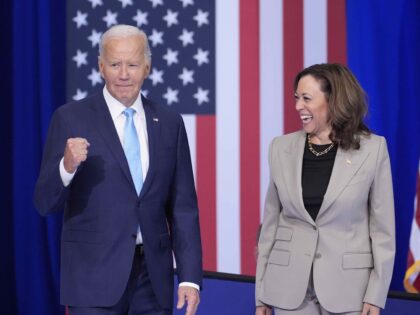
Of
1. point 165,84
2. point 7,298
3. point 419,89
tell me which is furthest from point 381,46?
point 7,298

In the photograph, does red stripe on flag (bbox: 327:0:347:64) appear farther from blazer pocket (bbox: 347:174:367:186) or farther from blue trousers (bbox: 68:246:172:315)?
blue trousers (bbox: 68:246:172:315)

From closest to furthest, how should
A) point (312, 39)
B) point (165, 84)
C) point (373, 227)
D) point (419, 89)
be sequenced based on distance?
point (373, 227) < point (419, 89) < point (312, 39) < point (165, 84)

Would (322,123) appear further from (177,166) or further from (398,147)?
(398,147)

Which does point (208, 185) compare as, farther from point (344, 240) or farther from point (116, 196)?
point (116, 196)

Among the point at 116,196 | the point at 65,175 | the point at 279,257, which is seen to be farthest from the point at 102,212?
the point at 279,257

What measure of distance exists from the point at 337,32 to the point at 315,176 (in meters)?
1.95

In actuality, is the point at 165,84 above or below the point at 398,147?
above

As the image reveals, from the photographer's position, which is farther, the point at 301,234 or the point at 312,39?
the point at 312,39

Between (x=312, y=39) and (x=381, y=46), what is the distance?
0.47 meters

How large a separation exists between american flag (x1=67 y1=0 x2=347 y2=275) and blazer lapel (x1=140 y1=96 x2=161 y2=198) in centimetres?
214

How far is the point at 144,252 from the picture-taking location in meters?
2.32

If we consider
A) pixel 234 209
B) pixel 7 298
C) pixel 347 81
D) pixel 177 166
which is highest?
pixel 347 81

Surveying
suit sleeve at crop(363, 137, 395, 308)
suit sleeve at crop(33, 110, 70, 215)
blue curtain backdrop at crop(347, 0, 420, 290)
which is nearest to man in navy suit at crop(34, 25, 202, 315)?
suit sleeve at crop(33, 110, 70, 215)

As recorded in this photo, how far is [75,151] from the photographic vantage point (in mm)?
2104
